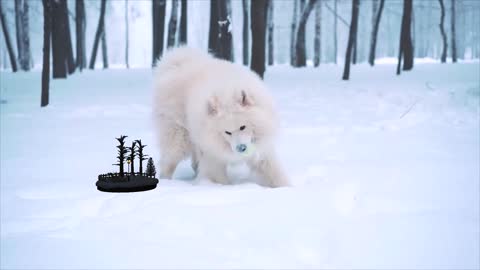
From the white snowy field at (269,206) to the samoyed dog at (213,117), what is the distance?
0.30 meters

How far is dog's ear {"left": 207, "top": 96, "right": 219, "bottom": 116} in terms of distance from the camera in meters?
3.40

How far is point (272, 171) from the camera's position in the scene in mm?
4121

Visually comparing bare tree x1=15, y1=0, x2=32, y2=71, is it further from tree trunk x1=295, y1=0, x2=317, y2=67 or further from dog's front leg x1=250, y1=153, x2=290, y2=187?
dog's front leg x1=250, y1=153, x2=290, y2=187

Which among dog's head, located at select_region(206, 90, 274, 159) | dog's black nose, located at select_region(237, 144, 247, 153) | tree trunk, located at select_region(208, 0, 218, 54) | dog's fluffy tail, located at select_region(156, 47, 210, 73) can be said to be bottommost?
dog's black nose, located at select_region(237, 144, 247, 153)

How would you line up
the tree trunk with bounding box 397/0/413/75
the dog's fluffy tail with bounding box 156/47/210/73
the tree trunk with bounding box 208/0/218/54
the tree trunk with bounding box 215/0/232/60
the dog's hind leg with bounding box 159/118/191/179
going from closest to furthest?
the dog's hind leg with bounding box 159/118/191/179, the dog's fluffy tail with bounding box 156/47/210/73, the tree trunk with bounding box 215/0/232/60, the tree trunk with bounding box 208/0/218/54, the tree trunk with bounding box 397/0/413/75

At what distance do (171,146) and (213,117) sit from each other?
111 centimetres

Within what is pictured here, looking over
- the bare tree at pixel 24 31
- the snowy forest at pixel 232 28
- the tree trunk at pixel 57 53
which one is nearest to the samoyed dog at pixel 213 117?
the snowy forest at pixel 232 28

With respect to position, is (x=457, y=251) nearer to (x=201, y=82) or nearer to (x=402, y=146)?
(x=201, y=82)

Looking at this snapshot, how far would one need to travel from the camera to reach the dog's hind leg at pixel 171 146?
14.5ft

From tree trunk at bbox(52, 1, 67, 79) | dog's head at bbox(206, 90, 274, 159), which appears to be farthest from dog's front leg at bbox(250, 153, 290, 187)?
tree trunk at bbox(52, 1, 67, 79)

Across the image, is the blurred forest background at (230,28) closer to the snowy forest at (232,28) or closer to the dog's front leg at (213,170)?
the snowy forest at (232,28)

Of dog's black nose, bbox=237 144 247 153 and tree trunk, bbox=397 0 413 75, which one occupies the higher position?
tree trunk, bbox=397 0 413 75

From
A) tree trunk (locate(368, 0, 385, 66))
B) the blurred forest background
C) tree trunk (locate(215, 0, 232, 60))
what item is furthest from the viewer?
tree trunk (locate(368, 0, 385, 66))

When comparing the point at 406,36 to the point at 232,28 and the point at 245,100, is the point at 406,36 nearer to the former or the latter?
the point at 232,28
